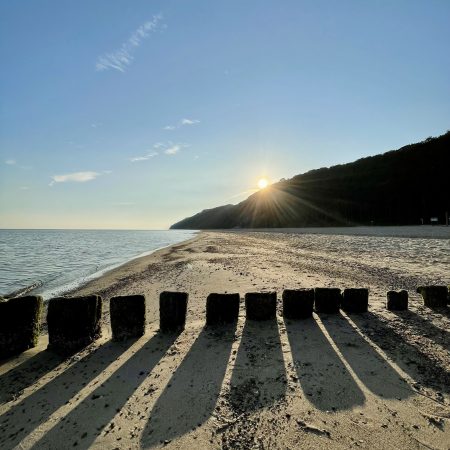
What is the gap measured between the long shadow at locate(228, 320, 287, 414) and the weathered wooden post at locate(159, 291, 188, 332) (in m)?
1.07

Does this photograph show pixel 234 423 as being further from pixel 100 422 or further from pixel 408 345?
pixel 408 345

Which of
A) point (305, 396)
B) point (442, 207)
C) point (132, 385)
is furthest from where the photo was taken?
point (442, 207)

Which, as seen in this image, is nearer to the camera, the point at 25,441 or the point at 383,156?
the point at 25,441

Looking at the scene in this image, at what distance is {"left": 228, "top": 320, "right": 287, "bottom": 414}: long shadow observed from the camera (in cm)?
307

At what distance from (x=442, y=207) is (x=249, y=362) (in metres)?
65.3

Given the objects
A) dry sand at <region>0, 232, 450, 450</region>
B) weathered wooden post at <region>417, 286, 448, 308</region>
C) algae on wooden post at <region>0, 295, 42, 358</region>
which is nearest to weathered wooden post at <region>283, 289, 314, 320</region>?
dry sand at <region>0, 232, 450, 450</region>

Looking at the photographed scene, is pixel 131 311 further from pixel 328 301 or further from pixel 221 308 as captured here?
pixel 328 301

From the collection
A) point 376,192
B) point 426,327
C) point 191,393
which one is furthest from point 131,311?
point 376,192

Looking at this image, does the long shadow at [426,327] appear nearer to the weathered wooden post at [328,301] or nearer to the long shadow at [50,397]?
the weathered wooden post at [328,301]

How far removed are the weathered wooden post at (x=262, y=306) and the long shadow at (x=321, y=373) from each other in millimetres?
511

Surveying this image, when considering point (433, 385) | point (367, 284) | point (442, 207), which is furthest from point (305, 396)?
point (442, 207)

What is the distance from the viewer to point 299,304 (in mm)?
5316

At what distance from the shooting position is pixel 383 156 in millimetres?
86438

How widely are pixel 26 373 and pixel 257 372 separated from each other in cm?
306
